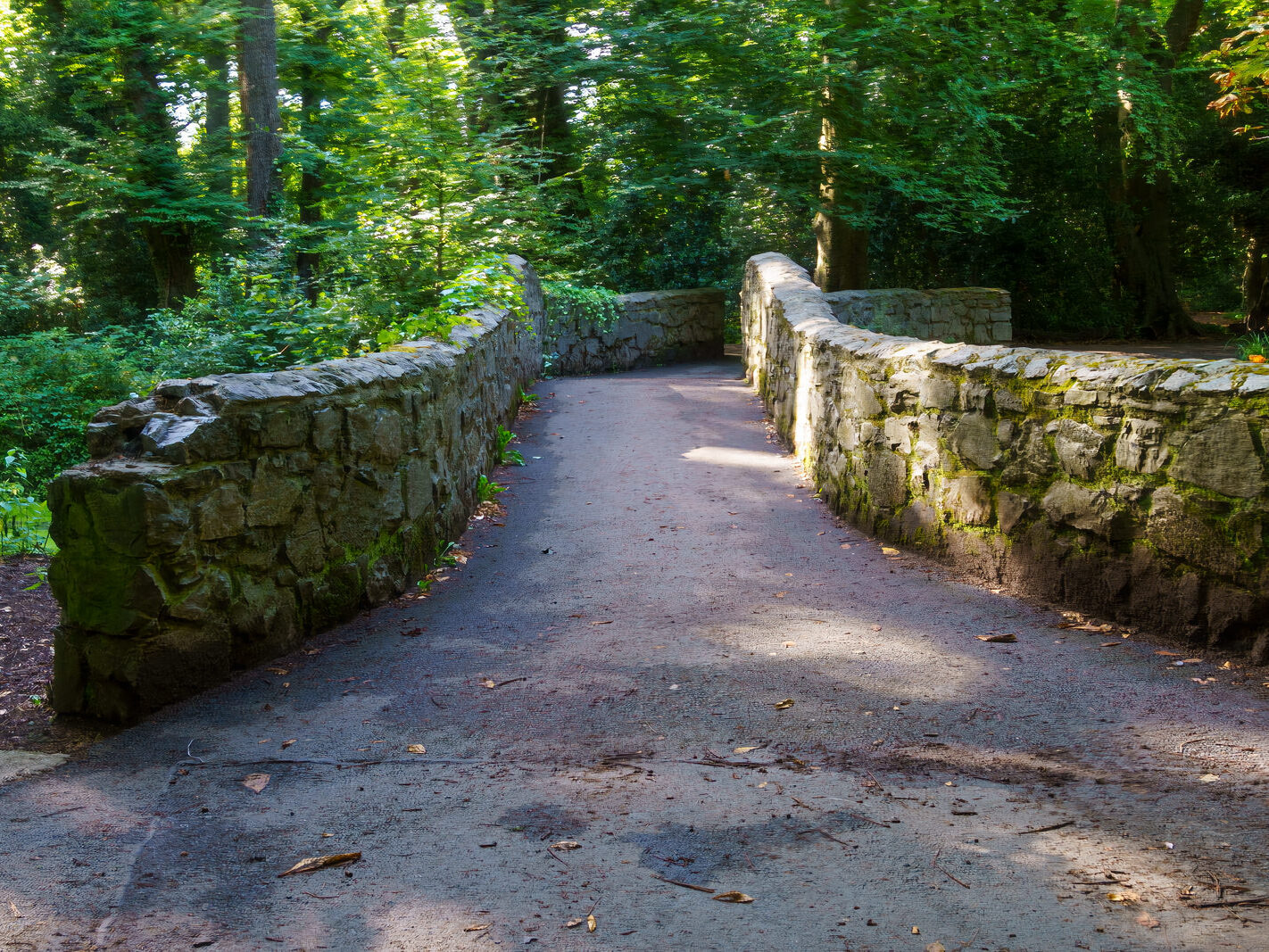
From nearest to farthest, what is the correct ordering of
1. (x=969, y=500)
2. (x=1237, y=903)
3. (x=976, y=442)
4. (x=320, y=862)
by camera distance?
1. (x=1237, y=903)
2. (x=320, y=862)
3. (x=976, y=442)
4. (x=969, y=500)

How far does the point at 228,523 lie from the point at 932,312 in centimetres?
1272

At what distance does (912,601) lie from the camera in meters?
5.18

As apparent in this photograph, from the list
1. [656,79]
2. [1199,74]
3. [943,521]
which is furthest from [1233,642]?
[1199,74]

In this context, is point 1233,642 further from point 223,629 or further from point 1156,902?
point 223,629

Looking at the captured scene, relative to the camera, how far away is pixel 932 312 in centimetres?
1467

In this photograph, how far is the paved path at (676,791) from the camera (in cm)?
246

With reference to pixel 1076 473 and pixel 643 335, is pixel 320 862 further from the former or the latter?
pixel 643 335

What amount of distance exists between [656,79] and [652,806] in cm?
1624

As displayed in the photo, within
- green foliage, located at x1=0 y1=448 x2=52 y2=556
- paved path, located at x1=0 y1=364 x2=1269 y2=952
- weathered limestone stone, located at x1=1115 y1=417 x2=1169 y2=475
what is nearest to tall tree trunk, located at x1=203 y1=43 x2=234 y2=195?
green foliage, located at x1=0 y1=448 x2=52 y2=556

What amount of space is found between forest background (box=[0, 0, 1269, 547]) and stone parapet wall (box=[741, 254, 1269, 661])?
21.5 feet

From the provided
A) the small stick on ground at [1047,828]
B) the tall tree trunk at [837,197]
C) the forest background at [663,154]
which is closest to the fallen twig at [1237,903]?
the small stick on ground at [1047,828]

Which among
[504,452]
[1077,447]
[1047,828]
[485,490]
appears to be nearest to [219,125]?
[504,452]

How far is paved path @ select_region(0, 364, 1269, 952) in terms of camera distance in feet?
8.07

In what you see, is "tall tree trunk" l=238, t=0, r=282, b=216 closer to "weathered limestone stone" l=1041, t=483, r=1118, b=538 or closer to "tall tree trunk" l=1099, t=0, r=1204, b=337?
"weathered limestone stone" l=1041, t=483, r=1118, b=538
